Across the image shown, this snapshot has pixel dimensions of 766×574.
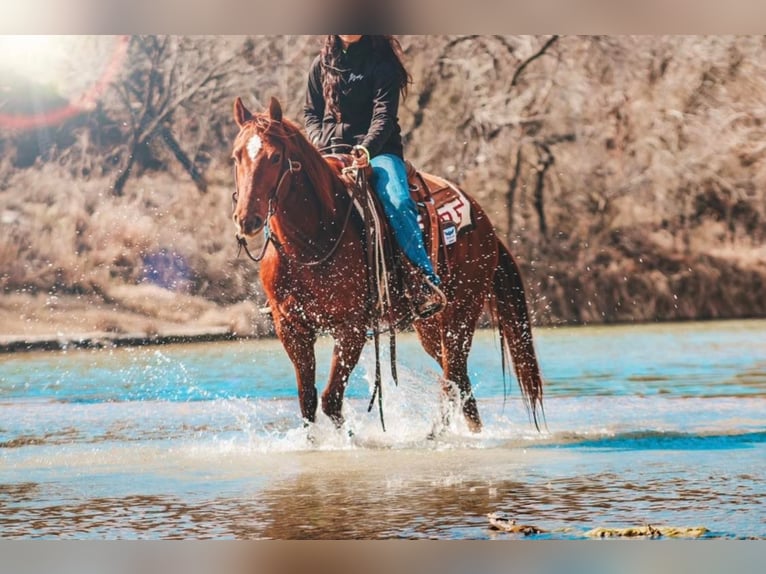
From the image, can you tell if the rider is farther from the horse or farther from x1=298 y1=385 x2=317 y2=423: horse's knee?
x1=298 y1=385 x2=317 y2=423: horse's knee

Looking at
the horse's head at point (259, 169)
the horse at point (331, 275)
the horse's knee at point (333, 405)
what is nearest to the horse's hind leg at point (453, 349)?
the horse at point (331, 275)

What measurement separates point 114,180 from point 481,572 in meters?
2.09

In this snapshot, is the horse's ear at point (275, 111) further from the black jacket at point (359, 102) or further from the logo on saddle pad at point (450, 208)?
the logo on saddle pad at point (450, 208)

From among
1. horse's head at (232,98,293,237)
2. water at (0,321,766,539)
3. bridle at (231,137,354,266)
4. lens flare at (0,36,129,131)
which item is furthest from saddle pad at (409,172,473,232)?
lens flare at (0,36,129,131)

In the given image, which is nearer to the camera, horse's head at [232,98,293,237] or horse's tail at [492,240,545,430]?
horse's head at [232,98,293,237]

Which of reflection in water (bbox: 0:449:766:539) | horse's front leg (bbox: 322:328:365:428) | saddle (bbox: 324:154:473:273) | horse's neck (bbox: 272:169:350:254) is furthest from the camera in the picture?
saddle (bbox: 324:154:473:273)

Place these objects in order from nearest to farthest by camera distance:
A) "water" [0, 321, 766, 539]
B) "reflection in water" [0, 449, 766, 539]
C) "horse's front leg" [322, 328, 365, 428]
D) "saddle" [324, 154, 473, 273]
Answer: "reflection in water" [0, 449, 766, 539] < "water" [0, 321, 766, 539] < "horse's front leg" [322, 328, 365, 428] < "saddle" [324, 154, 473, 273]

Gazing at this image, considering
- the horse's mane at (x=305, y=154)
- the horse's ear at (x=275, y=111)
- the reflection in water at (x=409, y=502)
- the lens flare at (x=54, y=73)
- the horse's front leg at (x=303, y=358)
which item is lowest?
the reflection in water at (x=409, y=502)

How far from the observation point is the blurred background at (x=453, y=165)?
4.55 m

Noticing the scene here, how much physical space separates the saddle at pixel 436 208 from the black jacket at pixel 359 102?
0.38 feet

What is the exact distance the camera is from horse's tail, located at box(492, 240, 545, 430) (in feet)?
14.8

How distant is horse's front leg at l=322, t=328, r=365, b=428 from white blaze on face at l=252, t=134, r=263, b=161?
0.74 meters

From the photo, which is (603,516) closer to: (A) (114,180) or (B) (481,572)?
(B) (481,572)

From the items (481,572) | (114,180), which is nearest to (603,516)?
(481,572)
